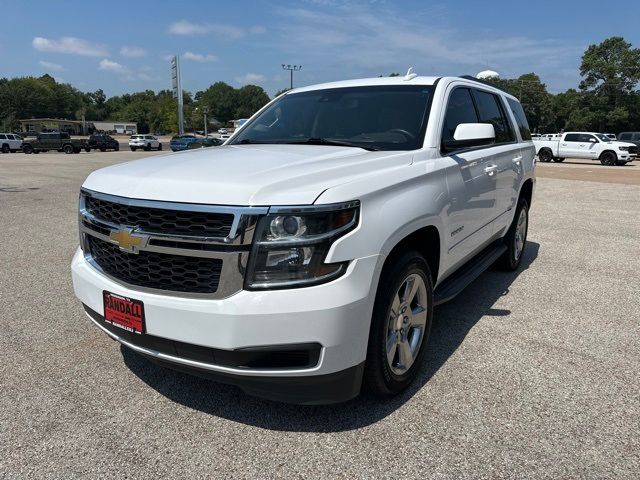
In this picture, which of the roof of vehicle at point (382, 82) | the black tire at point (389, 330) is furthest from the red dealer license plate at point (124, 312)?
the roof of vehicle at point (382, 82)

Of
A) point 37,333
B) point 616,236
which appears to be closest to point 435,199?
point 37,333

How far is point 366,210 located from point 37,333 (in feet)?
9.41

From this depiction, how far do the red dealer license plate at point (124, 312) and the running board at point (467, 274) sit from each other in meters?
1.86

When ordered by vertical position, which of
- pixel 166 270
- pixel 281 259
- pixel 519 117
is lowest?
pixel 166 270

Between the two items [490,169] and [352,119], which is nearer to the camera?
[352,119]

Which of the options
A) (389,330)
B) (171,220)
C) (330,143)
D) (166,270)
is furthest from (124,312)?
(330,143)

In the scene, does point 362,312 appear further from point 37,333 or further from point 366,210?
point 37,333

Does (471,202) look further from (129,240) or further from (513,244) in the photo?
(129,240)

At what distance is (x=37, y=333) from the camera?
3.82 meters

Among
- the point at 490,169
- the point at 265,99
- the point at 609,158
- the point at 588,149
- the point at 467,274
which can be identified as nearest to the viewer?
the point at 467,274

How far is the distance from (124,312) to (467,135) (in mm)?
2320

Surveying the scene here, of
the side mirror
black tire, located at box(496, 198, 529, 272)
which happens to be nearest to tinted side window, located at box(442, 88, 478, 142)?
the side mirror

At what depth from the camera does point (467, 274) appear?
13.3ft

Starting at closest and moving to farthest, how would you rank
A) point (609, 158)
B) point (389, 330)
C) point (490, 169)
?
1. point (389, 330)
2. point (490, 169)
3. point (609, 158)
